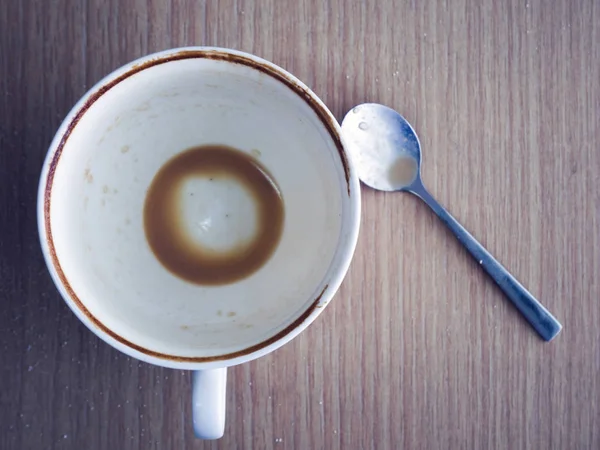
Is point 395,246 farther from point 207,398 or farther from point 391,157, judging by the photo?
point 207,398

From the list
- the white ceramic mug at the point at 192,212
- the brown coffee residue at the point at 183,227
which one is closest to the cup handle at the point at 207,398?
the white ceramic mug at the point at 192,212

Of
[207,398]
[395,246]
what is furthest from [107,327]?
[395,246]

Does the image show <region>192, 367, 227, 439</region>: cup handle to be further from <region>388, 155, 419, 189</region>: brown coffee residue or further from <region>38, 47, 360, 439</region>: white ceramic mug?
<region>388, 155, 419, 189</region>: brown coffee residue

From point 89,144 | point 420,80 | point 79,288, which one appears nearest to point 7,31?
point 89,144

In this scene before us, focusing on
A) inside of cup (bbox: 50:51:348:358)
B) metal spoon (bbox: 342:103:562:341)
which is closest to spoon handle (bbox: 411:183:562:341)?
metal spoon (bbox: 342:103:562:341)

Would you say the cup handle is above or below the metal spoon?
below

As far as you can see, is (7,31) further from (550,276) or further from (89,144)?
(550,276)
